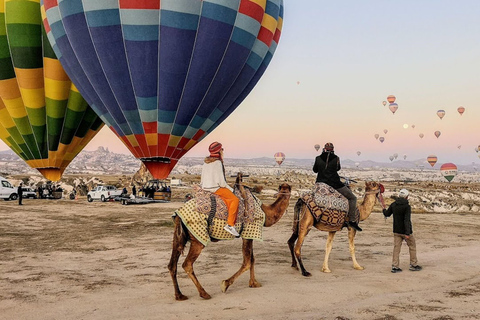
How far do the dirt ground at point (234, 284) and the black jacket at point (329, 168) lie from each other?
2136mm

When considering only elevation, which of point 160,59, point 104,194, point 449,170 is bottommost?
point 104,194

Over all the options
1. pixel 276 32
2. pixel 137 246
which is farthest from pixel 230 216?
pixel 276 32

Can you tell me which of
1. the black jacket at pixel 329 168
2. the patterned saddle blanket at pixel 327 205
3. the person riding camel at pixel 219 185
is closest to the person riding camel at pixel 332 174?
the black jacket at pixel 329 168

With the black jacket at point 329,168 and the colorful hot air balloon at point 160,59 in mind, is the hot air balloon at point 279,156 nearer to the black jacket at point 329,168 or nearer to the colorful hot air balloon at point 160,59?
the colorful hot air balloon at point 160,59

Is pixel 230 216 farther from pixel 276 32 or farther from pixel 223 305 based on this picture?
pixel 276 32

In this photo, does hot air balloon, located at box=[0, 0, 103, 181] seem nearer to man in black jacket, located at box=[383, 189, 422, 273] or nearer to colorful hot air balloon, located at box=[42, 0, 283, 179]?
colorful hot air balloon, located at box=[42, 0, 283, 179]

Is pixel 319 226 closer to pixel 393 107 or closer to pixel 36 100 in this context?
pixel 36 100

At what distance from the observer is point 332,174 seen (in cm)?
1073

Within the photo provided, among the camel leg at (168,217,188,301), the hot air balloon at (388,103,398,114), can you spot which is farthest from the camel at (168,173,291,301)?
the hot air balloon at (388,103,398,114)

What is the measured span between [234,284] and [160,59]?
10.7m

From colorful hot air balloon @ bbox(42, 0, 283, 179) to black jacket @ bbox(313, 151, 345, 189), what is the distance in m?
8.70

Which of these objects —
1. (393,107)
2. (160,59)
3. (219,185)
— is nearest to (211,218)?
(219,185)

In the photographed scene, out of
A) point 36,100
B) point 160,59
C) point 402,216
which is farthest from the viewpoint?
point 36,100

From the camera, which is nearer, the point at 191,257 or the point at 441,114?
the point at 191,257
